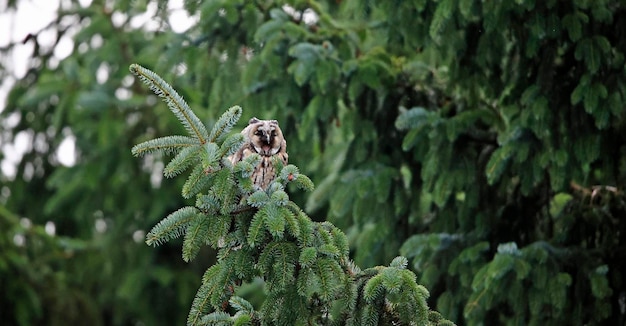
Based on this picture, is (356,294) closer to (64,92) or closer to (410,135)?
(410,135)

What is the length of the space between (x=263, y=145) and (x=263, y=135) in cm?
5

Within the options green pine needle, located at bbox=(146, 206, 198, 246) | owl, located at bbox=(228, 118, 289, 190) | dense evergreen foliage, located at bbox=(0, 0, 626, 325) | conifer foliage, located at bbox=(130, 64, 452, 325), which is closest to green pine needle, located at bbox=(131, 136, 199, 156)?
conifer foliage, located at bbox=(130, 64, 452, 325)

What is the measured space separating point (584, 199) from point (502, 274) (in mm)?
912

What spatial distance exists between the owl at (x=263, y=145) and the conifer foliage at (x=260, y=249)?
39.2 inches

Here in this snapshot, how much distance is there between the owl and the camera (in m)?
5.45

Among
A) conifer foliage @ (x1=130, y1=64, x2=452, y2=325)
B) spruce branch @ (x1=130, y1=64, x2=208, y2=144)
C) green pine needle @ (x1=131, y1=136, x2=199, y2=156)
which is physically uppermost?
spruce branch @ (x1=130, y1=64, x2=208, y2=144)

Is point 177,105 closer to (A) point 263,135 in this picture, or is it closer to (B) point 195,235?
(B) point 195,235

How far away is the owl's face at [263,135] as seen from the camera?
17.9ft

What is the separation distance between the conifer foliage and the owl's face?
997mm

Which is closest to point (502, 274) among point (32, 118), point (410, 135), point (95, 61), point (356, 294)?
point (410, 135)

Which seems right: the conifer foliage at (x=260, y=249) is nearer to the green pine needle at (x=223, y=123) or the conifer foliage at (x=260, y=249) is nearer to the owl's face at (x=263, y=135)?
the green pine needle at (x=223, y=123)

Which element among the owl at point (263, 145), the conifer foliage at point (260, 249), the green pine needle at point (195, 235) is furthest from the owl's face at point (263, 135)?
the green pine needle at point (195, 235)

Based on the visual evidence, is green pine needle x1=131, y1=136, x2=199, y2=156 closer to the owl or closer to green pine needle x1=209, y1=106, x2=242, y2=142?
green pine needle x1=209, y1=106, x2=242, y2=142

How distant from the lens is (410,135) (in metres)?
6.48
